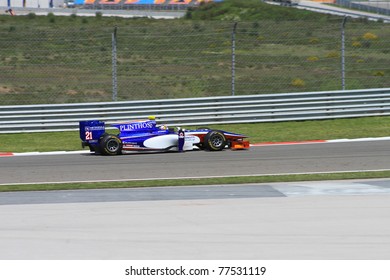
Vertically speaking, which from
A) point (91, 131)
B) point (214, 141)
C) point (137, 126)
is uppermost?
→ point (137, 126)

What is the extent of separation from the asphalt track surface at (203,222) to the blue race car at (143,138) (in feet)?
8.92

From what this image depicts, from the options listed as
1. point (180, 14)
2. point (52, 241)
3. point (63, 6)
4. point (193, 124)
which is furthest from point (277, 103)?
point (63, 6)

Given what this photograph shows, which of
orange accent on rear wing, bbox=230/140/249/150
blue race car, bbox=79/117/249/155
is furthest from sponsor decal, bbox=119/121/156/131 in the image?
orange accent on rear wing, bbox=230/140/249/150

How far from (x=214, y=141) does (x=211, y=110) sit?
4231 millimetres

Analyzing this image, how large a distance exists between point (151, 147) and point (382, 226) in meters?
8.64

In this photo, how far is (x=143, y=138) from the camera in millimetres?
17375

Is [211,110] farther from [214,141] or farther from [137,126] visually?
[137,126]

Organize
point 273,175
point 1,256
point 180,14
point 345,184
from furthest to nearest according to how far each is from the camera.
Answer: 1. point 180,14
2. point 273,175
3. point 345,184
4. point 1,256

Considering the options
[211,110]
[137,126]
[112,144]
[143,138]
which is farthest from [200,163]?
[211,110]

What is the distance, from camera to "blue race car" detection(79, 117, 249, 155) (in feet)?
56.7

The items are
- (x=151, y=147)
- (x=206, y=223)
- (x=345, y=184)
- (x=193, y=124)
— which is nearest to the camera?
(x=206, y=223)

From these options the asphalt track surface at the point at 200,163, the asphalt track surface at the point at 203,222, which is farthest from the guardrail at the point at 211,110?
the asphalt track surface at the point at 203,222

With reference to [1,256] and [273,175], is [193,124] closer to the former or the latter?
[273,175]

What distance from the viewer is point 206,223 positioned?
9.75 m
